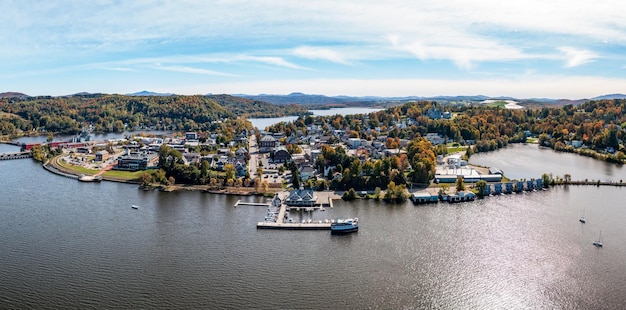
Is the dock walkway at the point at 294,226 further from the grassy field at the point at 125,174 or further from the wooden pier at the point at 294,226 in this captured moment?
the grassy field at the point at 125,174

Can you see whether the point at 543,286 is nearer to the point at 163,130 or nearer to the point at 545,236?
the point at 545,236

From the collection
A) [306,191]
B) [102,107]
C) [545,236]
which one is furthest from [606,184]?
[102,107]

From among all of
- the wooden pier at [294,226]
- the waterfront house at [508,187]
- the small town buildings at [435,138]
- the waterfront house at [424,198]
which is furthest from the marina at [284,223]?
the small town buildings at [435,138]

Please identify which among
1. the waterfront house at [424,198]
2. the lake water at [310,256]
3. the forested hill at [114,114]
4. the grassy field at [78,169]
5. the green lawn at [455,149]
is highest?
the forested hill at [114,114]

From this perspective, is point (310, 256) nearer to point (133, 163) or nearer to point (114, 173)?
point (114, 173)

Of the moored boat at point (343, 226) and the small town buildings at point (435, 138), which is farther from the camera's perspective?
the small town buildings at point (435, 138)

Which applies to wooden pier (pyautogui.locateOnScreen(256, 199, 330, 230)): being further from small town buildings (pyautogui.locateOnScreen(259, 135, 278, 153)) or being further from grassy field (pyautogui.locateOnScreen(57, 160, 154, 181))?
small town buildings (pyautogui.locateOnScreen(259, 135, 278, 153))

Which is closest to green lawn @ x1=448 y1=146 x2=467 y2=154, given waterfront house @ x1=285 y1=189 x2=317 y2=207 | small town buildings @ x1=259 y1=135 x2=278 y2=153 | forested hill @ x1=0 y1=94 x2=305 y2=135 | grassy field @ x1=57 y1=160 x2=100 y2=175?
small town buildings @ x1=259 y1=135 x2=278 y2=153
